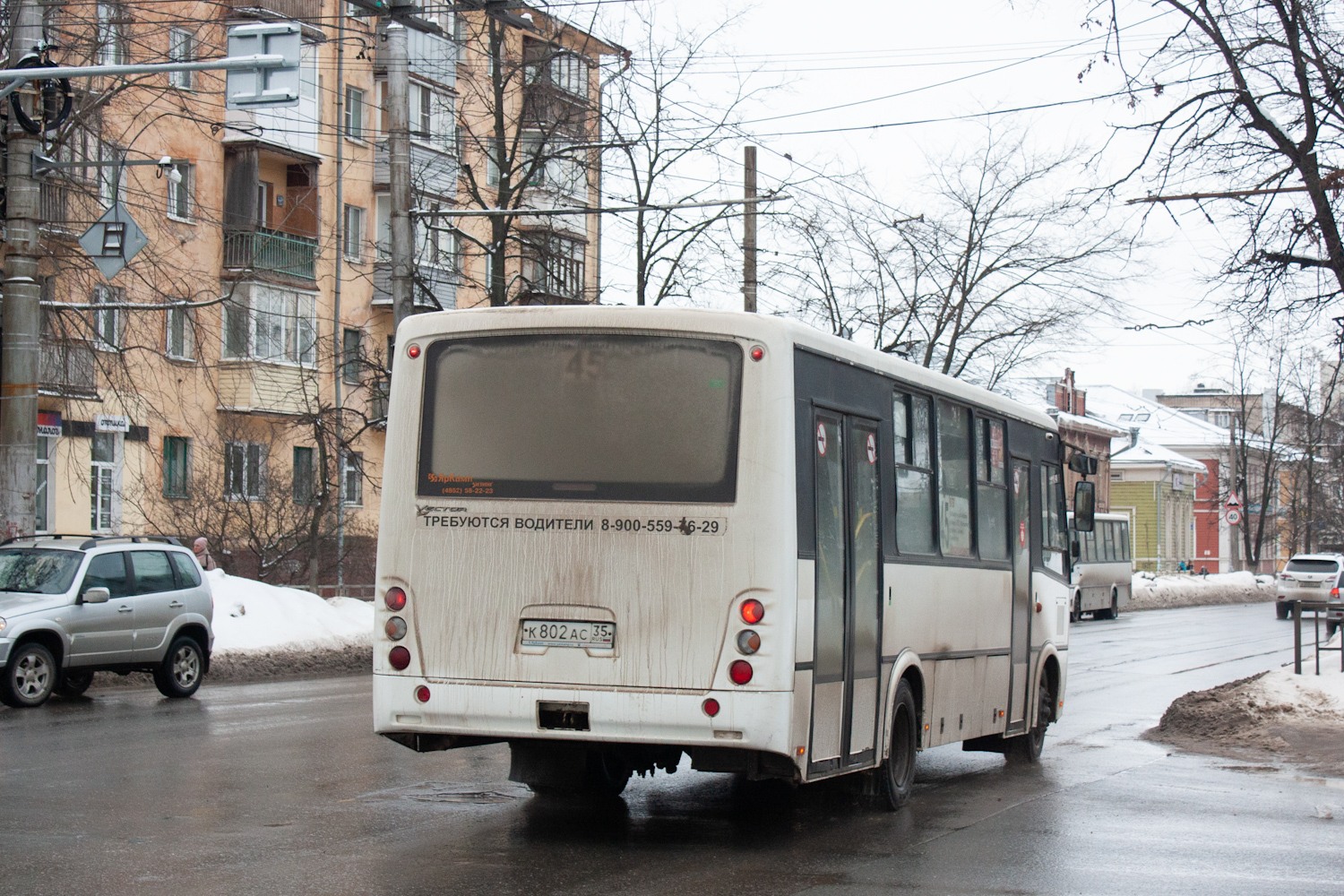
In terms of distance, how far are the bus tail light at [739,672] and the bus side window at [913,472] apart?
7.72 feet

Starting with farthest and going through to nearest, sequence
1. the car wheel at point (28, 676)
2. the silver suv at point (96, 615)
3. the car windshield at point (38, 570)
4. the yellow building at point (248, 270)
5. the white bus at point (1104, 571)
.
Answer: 1. the white bus at point (1104, 571)
2. the yellow building at point (248, 270)
3. the car windshield at point (38, 570)
4. the silver suv at point (96, 615)
5. the car wheel at point (28, 676)

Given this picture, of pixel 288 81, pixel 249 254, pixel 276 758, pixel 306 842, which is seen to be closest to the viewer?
pixel 306 842

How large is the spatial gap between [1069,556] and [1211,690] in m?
3.89

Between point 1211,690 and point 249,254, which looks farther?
point 249,254

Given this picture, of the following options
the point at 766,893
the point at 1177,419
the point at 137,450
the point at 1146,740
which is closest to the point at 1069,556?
the point at 1146,740

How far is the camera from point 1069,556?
1548 centimetres

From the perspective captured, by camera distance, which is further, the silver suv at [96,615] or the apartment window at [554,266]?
the apartment window at [554,266]

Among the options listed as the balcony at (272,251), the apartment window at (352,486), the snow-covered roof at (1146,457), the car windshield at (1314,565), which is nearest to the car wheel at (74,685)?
the apartment window at (352,486)

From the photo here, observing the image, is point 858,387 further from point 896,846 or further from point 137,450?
point 137,450

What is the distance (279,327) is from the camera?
138 feet

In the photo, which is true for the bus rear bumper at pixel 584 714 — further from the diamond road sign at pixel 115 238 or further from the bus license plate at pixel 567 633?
the diamond road sign at pixel 115 238

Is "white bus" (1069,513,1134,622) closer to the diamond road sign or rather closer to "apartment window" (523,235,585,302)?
"apartment window" (523,235,585,302)

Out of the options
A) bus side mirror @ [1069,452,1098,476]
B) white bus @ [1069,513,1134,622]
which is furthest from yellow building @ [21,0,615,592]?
white bus @ [1069,513,1134,622]

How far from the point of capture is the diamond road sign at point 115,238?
20312 mm
